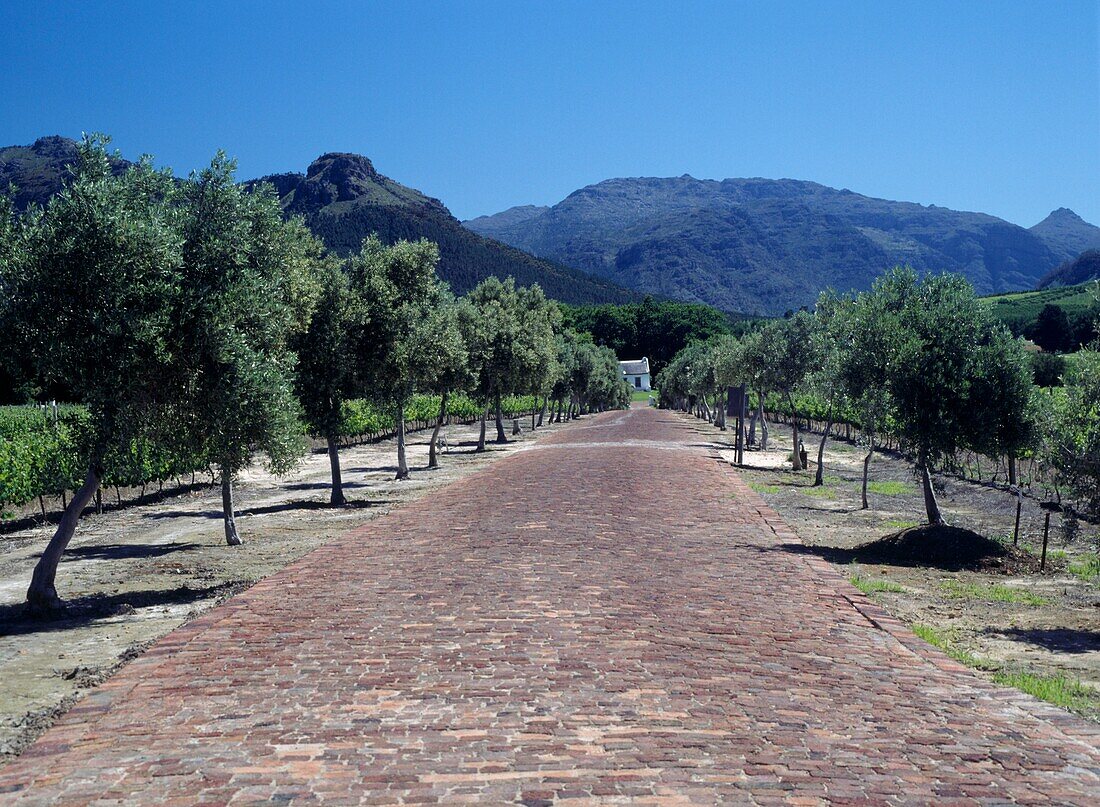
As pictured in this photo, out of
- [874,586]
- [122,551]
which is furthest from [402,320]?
[874,586]

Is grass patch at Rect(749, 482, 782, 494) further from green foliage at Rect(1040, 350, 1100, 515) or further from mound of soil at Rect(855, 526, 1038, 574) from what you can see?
green foliage at Rect(1040, 350, 1100, 515)

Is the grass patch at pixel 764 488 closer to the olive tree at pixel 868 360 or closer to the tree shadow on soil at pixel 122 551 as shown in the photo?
the olive tree at pixel 868 360

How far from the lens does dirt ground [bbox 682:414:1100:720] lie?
9727 millimetres

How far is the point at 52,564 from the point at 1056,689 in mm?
11651

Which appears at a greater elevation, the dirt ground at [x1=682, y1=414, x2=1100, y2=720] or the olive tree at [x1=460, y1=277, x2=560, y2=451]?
the olive tree at [x1=460, y1=277, x2=560, y2=451]

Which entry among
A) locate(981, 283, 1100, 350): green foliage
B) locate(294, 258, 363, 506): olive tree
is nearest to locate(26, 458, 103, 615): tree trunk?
locate(294, 258, 363, 506): olive tree

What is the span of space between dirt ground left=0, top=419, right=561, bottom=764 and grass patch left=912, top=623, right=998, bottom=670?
8.67 metres

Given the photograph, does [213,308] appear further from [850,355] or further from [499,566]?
[850,355]

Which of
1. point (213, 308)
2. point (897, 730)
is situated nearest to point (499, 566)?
point (213, 308)

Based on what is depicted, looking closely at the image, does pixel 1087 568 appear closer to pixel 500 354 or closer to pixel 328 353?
pixel 328 353

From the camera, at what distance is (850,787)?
19.3ft

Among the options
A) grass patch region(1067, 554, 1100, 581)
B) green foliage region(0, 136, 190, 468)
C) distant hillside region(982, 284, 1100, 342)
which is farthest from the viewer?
distant hillside region(982, 284, 1100, 342)

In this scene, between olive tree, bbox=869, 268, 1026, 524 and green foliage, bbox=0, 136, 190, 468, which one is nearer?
green foliage, bbox=0, 136, 190, 468

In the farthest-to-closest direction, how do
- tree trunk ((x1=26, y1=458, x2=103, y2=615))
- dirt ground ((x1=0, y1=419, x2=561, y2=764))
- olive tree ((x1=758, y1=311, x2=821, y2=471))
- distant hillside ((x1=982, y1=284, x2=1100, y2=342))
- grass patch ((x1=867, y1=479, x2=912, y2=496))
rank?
1. distant hillside ((x1=982, y1=284, x2=1100, y2=342))
2. olive tree ((x1=758, y1=311, x2=821, y2=471))
3. grass patch ((x1=867, y1=479, x2=912, y2=496))
4. tree trunk ((x1=26, y1=458, x2=103, y2=615))
5. dirt ground ((x1=0, y1=419, x2=561, y2=764))
